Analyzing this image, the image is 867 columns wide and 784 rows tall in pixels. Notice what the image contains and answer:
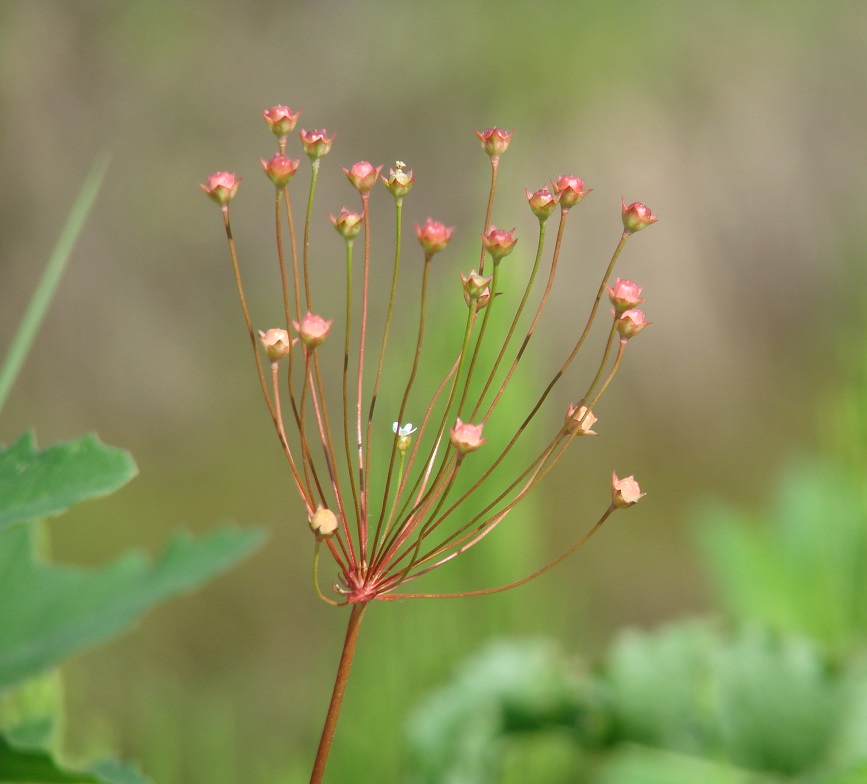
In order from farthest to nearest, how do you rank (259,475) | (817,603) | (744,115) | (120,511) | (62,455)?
1. (744,115)
2. (259,475)
3. (120,511)
4. (817,603)
5. (62,455)

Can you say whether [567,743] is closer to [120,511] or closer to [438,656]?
[438,656]

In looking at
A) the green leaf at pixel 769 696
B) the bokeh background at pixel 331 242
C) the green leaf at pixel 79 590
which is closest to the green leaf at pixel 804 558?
the green leaf at pixel 769 696

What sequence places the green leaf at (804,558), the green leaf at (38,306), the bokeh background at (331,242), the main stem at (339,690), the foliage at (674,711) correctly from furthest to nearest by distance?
the bokeh background at (331,242) < the green leaf at (804,558) < the foliage at (674,711) < the green leaf at (38,306) < the main stem at (339,690)

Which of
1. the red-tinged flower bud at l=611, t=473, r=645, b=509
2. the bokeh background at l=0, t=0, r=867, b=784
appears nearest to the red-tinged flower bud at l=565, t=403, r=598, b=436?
the red-tinged flower bud at l=611, t=473, r=645, b=509

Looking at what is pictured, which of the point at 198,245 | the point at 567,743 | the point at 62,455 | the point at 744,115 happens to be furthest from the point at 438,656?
the point at 744,115

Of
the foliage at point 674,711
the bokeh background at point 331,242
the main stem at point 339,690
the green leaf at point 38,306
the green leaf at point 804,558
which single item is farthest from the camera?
the bokeh background at point 331,242

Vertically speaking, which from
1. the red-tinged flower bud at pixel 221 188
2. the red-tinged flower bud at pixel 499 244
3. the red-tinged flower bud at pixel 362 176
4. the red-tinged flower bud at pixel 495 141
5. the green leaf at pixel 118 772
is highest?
the red-tinged flower bud at pixel 495 141

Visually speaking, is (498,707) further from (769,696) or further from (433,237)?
(433,237)

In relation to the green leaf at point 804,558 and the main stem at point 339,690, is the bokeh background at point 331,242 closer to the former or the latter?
the green leaf at point 804,558
